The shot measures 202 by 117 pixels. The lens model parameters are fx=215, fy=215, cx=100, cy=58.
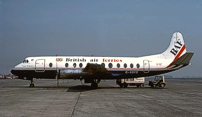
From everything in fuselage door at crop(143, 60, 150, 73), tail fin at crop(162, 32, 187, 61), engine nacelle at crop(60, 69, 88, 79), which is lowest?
engine nacelle at crop(60, 69, 88, 79)

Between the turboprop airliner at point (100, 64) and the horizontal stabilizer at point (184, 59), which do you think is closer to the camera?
the turboprop airliner at point (100, 64)

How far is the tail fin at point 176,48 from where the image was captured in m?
26.7

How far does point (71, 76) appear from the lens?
22.5 meters

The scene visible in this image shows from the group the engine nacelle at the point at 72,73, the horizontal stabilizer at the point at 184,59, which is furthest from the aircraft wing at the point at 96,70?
the horizontal stabilizer at the point at 184,59

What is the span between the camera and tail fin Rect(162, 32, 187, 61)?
26734 mm

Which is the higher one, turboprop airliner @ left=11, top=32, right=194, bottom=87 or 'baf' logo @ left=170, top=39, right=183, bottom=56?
'baf' logo @ left=170, top=39, right=183, bottom=56

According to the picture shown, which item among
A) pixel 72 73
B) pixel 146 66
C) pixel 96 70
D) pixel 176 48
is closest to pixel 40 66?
pixel 72 73

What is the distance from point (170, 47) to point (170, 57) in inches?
51.4

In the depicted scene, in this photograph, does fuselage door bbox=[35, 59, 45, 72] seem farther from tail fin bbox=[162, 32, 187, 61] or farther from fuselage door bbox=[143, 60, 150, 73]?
tail fin bbox=[162, 32, 187, 61]

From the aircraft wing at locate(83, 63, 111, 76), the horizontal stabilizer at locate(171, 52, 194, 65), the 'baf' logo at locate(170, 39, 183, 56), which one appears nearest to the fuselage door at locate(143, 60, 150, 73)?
the horizontal stabilizer at locate(171, 52, 194, 65)

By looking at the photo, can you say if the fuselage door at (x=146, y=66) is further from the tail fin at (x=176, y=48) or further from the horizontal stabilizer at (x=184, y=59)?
the horizontal stabilizer at (x=184, y=59)

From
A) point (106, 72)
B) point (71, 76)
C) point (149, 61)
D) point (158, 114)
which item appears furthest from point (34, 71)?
point (158, 114)

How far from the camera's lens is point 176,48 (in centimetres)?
2678

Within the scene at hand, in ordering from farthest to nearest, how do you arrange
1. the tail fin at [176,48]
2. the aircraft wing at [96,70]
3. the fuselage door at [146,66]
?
1. the tail fin at [176,48]
2. the fuselage door at [146,66]
3. the aircraft wing at [96,70]
